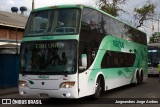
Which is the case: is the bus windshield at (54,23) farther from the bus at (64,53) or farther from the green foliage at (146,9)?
the green foliage at (146,9)

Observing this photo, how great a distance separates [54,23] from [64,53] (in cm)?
143

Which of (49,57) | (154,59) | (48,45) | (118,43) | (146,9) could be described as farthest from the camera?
(146,9)

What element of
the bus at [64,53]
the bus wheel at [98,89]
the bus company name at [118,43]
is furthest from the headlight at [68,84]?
the bus company name at [118,43]

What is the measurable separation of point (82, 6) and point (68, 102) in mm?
3925

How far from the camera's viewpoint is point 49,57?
12.7 meters

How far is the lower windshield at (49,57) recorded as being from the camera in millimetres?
12477

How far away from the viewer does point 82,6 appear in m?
13.6

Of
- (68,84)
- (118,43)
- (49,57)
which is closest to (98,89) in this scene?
(68,84)

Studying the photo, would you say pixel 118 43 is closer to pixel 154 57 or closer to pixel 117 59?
pixel 117 59

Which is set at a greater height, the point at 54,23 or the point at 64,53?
the point at 54,23

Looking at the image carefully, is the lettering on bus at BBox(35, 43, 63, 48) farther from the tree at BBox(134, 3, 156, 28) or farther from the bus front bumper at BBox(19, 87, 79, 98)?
the tree at BBox(134, 3, 156, 28)

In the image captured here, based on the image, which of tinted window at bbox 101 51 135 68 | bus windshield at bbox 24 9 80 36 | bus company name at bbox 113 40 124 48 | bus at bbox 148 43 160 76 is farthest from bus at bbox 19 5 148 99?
bus at bbox 148 43 160 76

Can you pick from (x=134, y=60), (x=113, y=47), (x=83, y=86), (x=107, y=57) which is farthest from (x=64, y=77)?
(x=134, y=60)

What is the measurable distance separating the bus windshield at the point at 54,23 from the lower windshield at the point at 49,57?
0.53 meters
